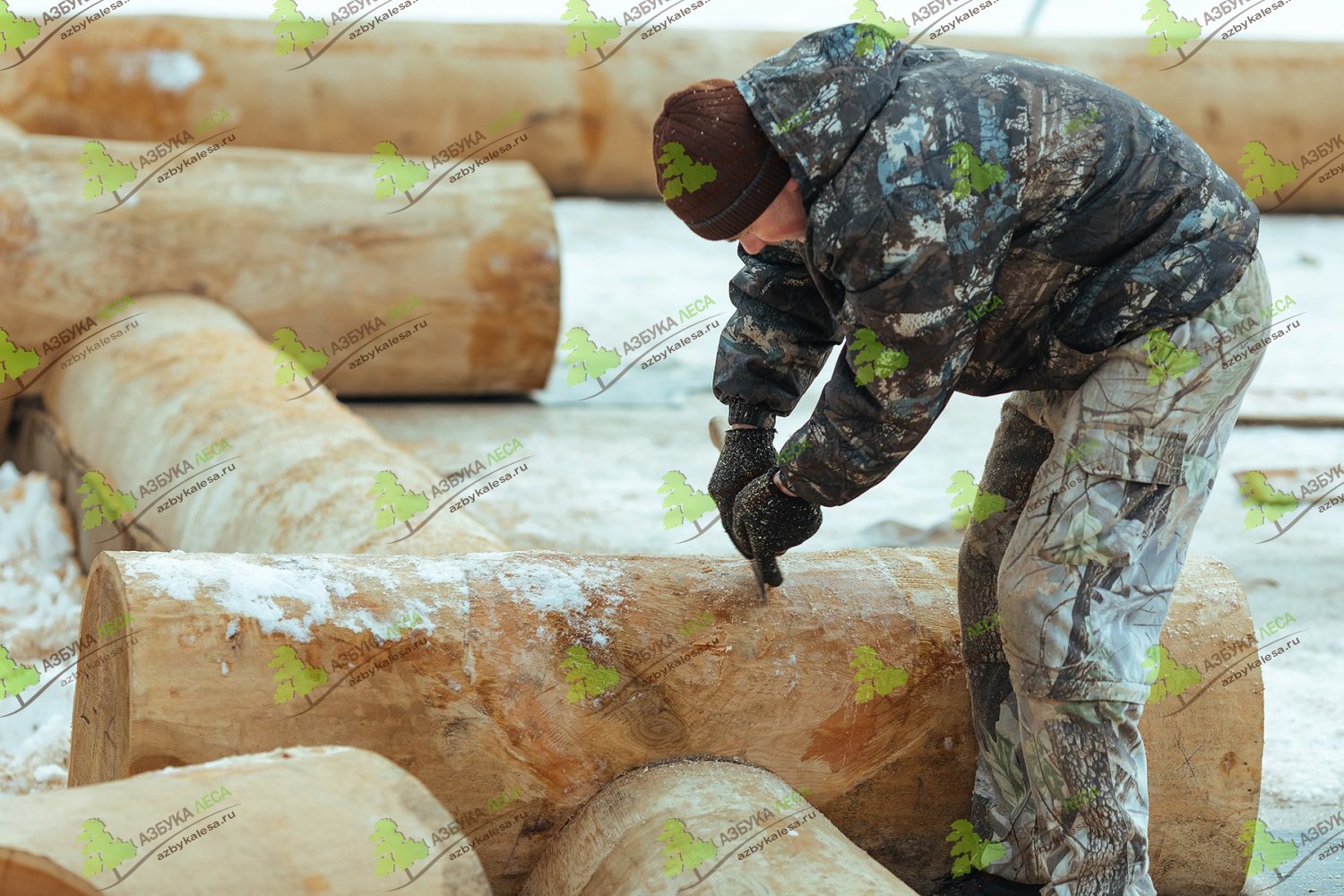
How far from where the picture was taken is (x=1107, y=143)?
238 centimetres

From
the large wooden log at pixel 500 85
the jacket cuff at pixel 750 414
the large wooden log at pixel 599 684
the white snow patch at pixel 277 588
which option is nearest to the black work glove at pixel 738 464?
the jacket cuff at pixel 750 414

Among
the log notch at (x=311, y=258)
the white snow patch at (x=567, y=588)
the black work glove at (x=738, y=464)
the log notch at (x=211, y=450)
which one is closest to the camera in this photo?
the white snow patch at (x=567, y=588)

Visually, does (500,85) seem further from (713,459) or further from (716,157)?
(716,157)

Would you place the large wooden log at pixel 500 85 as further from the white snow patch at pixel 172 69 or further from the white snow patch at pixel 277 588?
the white snow patch at pixel 277 588

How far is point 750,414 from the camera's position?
2861 mm

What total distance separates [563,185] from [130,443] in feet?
15.8

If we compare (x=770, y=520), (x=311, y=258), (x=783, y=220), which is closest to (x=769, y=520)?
(x=770, y=520)

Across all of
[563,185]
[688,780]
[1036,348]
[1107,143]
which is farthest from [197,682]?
[563,185]

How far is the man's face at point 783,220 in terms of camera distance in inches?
93.0

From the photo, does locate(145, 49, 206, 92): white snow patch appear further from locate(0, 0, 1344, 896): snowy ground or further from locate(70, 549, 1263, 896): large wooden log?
locate(70, 549, 1263, 896): large wooden log

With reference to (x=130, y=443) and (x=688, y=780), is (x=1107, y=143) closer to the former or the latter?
(x=688, y=780)

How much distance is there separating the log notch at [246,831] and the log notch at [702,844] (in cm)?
35

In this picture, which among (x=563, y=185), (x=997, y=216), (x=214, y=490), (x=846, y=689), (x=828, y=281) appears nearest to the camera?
(x=997, y=216)

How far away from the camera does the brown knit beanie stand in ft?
7.55
